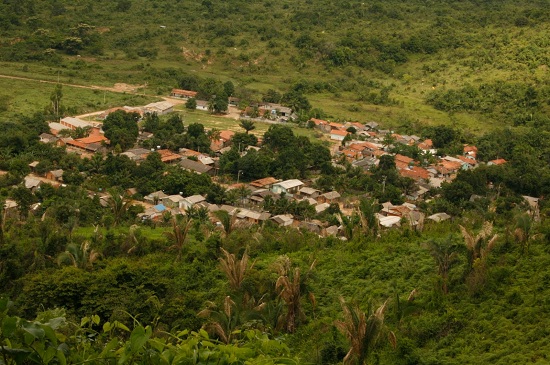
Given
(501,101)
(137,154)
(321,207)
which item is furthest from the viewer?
(501,101)

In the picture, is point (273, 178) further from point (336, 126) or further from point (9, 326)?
point (9, 326)

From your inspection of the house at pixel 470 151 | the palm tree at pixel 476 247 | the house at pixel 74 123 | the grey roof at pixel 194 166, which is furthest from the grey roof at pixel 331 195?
the palm tree at pixel 476 247

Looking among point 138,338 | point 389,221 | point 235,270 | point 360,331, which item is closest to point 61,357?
point 138,338

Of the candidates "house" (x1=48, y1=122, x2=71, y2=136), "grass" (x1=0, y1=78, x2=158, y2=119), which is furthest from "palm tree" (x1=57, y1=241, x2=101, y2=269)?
"grass" (x1=0, y1=78, x2=158, y2=119)

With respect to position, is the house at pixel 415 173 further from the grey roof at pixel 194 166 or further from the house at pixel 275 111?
the house at pixel 275 111

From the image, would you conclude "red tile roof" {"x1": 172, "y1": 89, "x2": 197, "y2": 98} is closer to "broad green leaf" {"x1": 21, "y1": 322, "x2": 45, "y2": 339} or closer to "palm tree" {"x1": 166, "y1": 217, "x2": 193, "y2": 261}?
"palm tree" {"x1": 166, "y1": 217, "x2": 193, "y2": 261}

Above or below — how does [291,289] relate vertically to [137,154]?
above
